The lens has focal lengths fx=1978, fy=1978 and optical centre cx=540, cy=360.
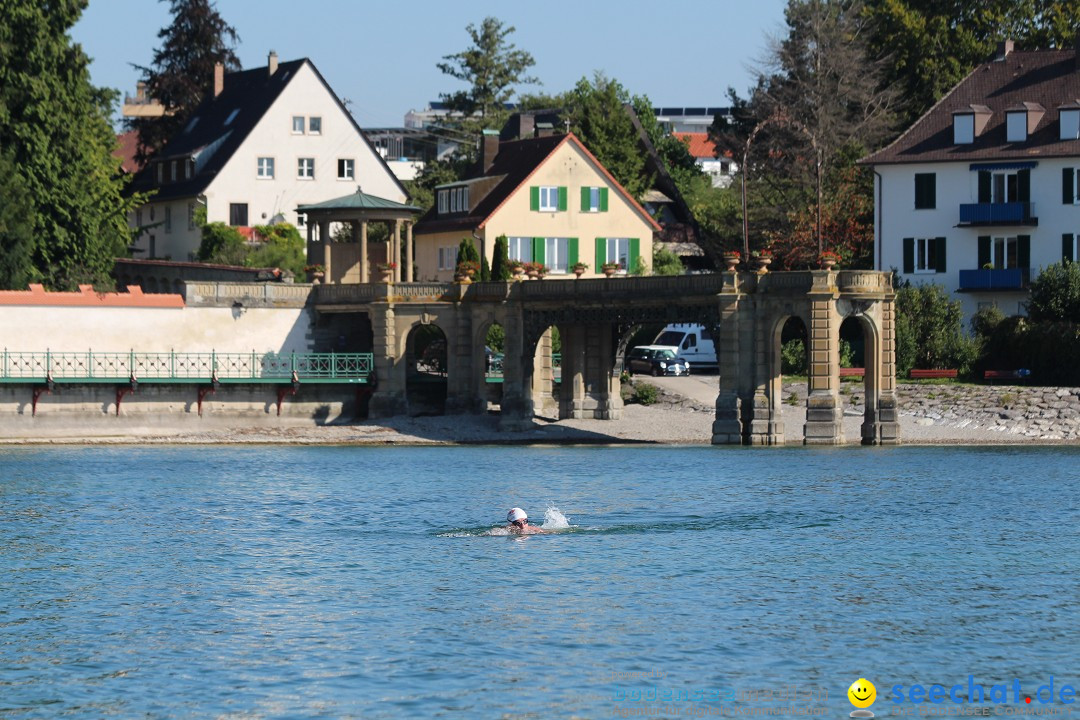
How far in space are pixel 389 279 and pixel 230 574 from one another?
134ft

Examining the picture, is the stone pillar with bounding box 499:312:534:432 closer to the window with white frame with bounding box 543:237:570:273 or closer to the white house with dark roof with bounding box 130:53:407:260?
the window with white frame with bounding box 543:237:570:273

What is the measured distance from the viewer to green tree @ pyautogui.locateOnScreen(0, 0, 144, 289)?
87562 mm

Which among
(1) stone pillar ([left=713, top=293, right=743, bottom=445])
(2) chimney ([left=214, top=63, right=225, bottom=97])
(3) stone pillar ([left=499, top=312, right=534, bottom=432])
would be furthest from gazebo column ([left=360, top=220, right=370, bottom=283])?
(2) chimney ([left=214, top=63, right=225, bottom=97])

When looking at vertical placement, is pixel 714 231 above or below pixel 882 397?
above

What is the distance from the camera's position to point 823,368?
7206 centimetres

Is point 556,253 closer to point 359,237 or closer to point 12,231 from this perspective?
point 359,237

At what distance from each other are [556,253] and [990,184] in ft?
73.1

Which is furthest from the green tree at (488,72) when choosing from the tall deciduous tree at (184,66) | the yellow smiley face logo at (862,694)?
the yellow smiley face logo at (862,694)

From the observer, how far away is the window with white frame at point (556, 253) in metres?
101

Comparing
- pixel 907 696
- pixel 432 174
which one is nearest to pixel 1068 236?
pixel 432 174

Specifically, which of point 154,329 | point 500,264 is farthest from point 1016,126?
point 154,329

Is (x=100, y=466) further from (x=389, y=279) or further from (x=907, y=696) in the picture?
(x=907, y=696)

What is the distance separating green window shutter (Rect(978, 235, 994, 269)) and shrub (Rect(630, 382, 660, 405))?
16943 mm

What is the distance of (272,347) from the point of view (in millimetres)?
86188
